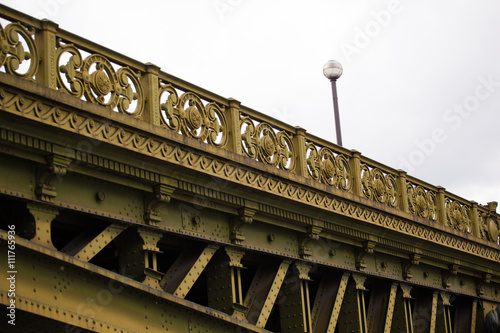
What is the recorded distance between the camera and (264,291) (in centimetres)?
1457

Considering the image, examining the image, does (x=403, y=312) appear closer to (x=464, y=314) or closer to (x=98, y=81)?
(x=464, y=314)

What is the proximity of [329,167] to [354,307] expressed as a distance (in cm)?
289

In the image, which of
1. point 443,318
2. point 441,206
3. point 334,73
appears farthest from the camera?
point 334,73

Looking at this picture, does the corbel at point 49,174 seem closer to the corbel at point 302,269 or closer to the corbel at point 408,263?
the corbel at point 302,269

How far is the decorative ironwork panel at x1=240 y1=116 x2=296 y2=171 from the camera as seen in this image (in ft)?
46.0

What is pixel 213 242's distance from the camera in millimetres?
13219

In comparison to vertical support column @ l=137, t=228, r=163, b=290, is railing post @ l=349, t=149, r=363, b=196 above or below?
above

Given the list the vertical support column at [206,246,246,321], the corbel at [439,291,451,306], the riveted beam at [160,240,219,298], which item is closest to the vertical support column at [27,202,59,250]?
the riveted beam at [160,240,219,298]

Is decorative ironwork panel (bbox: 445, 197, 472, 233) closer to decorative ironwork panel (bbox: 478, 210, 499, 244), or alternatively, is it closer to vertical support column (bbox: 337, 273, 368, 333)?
decorative ironwork panel (bbox: 478, 210, 499, 244)

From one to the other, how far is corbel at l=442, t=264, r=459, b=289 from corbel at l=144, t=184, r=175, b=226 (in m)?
9.78

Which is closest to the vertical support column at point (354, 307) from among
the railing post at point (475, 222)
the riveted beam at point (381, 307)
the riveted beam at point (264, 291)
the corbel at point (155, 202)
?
the riveted beam at point (381, 307)

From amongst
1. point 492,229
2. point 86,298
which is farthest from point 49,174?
point 492,229

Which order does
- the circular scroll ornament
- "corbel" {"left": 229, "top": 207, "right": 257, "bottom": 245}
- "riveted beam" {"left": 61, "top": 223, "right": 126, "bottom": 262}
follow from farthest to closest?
the circular scroll ornament, "corbel" {"left": 229, "top": 207, "right": 257, "bottom": 245}, "riveted beam" {"left": 61, "top": 223, "right": 126, "bottom": 262}

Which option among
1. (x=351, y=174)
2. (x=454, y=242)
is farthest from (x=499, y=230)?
(x=351, y=174)
